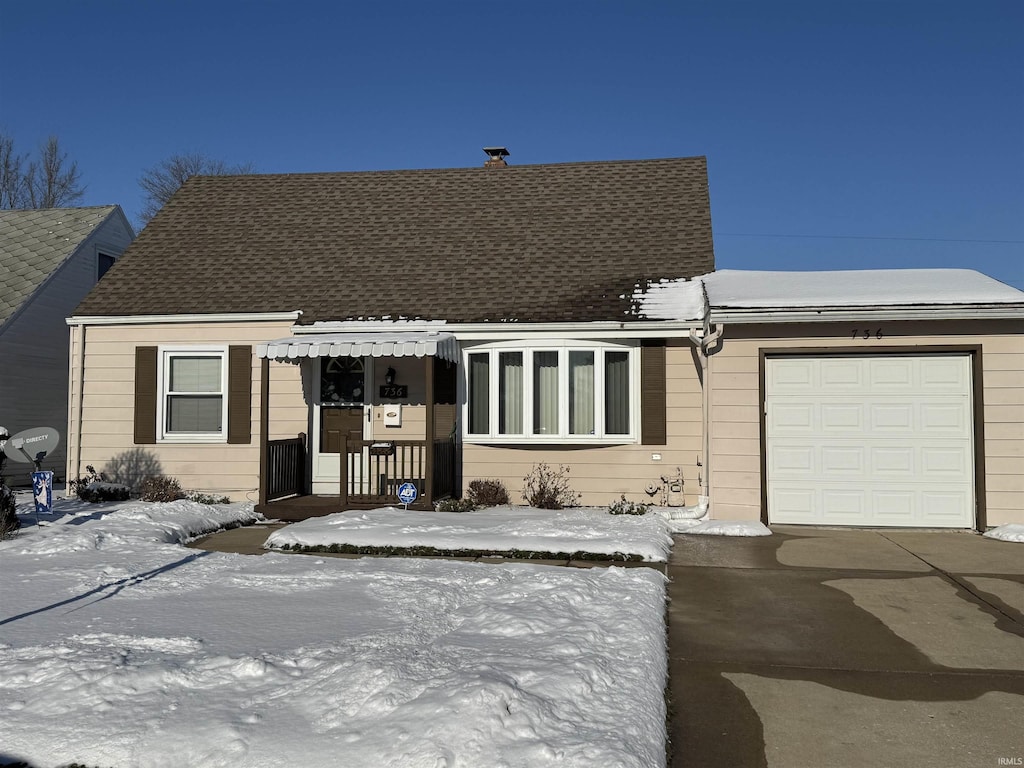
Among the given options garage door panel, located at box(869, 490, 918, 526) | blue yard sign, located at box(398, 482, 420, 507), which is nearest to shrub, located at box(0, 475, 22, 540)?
blue yard sign, located at box(398, 482, 420, 507)

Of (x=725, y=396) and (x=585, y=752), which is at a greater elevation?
(x=725, y=396)

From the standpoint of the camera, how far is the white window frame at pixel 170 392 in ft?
39.6

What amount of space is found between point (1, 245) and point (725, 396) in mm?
15447

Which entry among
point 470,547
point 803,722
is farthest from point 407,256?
point 803,722

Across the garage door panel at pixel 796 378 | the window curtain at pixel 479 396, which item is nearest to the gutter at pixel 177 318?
the window curtain at pixel 479 396

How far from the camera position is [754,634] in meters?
5.46

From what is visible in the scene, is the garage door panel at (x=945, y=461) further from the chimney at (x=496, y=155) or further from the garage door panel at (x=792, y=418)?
the chimney at (x=496, y=155)

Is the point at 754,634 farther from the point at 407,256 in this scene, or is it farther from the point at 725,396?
the point at 407,256

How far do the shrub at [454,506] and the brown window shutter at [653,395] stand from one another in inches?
101

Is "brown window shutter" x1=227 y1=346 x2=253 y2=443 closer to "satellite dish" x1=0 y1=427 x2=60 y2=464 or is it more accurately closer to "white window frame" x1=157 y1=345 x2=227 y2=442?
"white window frame" x1=157 y1=345 x2=227 y2=442

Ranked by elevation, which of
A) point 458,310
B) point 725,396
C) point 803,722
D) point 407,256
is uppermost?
point 407,256

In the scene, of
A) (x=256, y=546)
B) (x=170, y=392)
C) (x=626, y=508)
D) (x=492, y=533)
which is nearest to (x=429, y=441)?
(x=492, y=533)

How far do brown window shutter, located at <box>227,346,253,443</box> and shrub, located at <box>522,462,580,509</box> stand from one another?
434 centimetres

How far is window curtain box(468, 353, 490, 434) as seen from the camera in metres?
11.3
